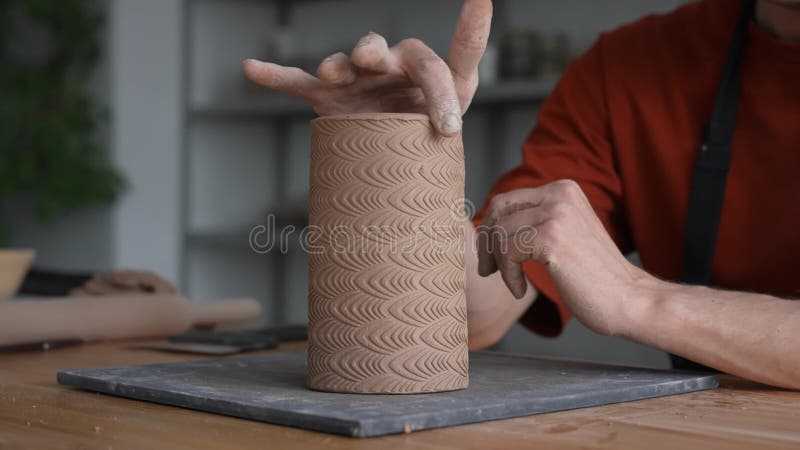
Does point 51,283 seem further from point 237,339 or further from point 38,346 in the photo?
point 237,339

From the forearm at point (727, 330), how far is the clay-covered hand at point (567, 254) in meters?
0.02

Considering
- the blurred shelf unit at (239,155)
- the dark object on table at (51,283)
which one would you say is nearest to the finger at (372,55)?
the dark object on table at (51,283)

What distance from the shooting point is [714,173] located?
4.93 ft

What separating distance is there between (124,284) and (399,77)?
73 cm

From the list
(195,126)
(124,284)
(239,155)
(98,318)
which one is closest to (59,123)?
(195,126)

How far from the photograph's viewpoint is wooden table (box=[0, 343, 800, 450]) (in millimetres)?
739

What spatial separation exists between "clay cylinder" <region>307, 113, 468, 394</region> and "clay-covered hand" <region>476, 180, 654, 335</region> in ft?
0.49

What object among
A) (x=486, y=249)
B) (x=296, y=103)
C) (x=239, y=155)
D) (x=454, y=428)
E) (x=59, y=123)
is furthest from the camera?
(x=239, y=155)

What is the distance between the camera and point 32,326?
139cm

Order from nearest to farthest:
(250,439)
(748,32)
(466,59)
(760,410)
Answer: (250,439) < (760,410) < (466,59) < (748,32)

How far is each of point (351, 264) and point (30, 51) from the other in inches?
134

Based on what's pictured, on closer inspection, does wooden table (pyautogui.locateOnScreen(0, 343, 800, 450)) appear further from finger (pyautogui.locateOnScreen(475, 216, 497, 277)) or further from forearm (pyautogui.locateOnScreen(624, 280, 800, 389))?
finger (pyautogui.locateOnScreen(475, 216, 497, 277))

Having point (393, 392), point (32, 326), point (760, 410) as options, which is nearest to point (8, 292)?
point (32, 326)

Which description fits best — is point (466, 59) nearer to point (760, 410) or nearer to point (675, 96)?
point (760, 410)
